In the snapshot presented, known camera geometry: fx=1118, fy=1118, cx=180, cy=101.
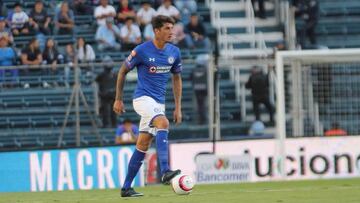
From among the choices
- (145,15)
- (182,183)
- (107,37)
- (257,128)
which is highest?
(145,15)

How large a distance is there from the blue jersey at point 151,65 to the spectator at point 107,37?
12223 mm

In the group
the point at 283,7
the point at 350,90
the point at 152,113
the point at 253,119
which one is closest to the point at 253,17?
the point at 283,7

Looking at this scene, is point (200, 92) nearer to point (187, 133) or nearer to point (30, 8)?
point (187, 133)

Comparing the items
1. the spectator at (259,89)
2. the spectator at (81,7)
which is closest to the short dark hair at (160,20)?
the spectator at (259,89)

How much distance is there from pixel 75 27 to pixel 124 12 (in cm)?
127

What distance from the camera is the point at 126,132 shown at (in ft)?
78.0

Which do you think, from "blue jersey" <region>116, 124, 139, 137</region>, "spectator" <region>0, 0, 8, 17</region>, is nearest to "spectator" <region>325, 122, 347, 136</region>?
"blue jersey" <region>116, 124, 139, 137</region>

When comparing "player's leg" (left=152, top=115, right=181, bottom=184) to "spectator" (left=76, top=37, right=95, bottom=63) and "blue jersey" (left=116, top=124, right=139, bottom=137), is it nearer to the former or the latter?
"blue jersey" (left=116, top=124, right=139, bottom=137)

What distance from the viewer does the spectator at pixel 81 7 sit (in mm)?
28031

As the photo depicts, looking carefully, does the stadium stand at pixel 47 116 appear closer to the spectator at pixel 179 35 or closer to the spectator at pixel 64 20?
the spectator at pixel 179 35

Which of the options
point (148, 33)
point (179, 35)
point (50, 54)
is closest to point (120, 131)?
point (50, 54)

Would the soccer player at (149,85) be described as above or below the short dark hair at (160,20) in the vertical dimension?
below

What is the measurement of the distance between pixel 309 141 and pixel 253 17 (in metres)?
7.12

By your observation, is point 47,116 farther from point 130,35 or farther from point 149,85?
point 149,85
